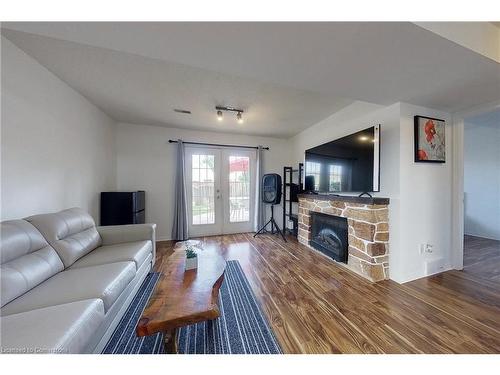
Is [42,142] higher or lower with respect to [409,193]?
higher

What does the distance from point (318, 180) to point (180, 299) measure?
8.57 feet

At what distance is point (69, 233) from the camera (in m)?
1.76

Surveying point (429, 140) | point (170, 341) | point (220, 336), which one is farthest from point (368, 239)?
point (170, 341)

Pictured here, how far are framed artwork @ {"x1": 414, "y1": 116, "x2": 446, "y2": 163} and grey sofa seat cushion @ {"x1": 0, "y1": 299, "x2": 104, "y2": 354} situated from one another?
312 cm

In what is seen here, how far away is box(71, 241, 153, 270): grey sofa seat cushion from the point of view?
1.64m

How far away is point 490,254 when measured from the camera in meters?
2.94

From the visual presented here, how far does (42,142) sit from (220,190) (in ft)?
8.83

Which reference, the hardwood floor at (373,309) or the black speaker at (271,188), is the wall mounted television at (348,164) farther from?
the hardwood floor at (373,309)

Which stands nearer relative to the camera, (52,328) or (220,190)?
(52,328)

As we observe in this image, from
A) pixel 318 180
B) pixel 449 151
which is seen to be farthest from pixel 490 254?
pixel 318 180

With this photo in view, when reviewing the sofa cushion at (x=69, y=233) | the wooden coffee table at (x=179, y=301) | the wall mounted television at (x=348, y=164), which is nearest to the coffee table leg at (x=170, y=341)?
the wooden coffee table at (x=179, y=301)

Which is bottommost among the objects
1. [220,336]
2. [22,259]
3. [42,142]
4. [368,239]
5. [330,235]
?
[220,336]

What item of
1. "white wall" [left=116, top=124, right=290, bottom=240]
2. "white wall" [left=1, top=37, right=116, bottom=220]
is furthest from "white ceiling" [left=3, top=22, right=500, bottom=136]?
"white wall" [left=116, top=124, right=290, bottom=240]

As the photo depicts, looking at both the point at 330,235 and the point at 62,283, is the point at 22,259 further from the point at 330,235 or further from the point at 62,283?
the point at 330,235
